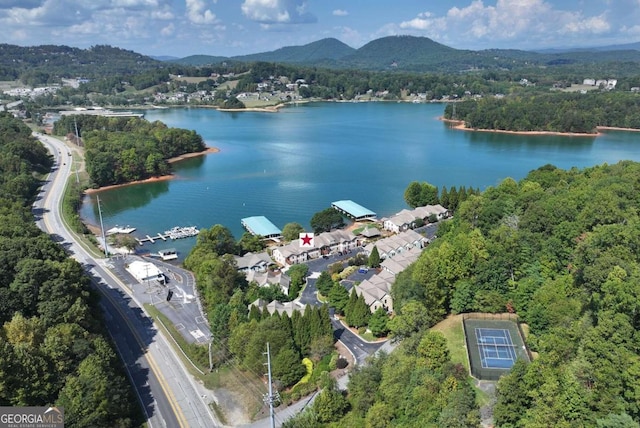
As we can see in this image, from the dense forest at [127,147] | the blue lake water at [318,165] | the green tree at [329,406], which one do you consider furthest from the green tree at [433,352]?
the dense forest at [127,147]

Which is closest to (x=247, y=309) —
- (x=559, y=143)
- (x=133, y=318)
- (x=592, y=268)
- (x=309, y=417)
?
(x=133, y=318)

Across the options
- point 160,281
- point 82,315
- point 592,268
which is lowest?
Result: point 160,281

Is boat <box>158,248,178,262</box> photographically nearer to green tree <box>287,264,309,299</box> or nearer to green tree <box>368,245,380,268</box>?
green tree <box>287,264,309,299</box>

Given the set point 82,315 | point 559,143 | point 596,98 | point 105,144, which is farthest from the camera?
point 596,98

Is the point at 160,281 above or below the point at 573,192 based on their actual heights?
below

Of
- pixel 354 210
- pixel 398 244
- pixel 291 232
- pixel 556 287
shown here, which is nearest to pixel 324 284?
pixel 398 244

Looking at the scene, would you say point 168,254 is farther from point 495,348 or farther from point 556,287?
point 556,287

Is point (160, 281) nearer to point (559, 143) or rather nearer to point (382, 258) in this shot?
point (382, 258)
